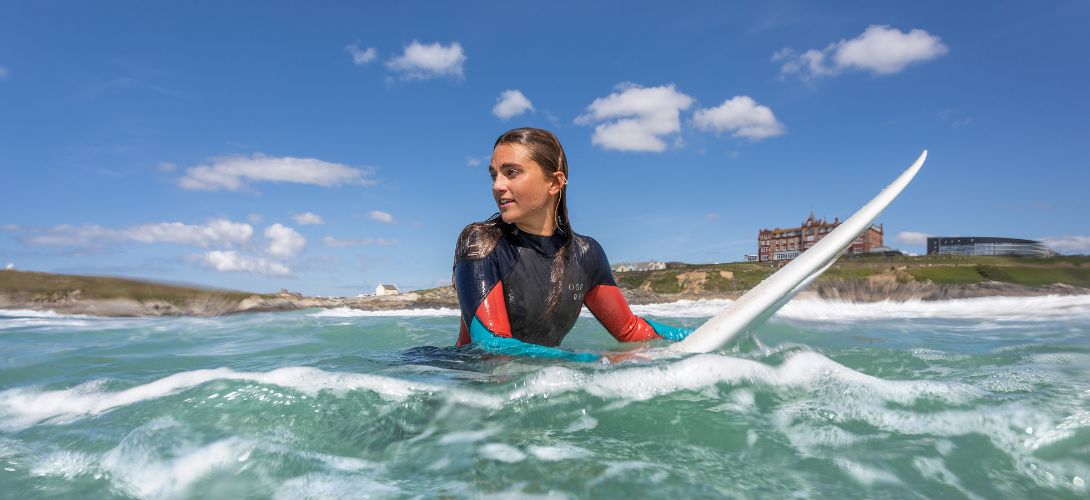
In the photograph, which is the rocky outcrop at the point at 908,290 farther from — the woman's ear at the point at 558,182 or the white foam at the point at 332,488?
the white foam at the point at 332,488

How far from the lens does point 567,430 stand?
2.47m

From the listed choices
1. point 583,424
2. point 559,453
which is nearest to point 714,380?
point 583,424

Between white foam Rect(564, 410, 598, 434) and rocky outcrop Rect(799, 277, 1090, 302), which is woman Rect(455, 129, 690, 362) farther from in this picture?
rocky outcrop Rect(799, 277, 1090, 302)

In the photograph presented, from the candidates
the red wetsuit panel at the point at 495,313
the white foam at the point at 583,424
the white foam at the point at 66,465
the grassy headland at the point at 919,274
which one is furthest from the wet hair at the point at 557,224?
the grassy headland at the point at 919,274

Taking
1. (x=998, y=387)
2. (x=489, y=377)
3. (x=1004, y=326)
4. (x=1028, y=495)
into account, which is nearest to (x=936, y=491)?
(x=1028, y=495)

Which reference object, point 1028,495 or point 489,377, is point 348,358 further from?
point 1028,495

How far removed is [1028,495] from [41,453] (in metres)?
3.71

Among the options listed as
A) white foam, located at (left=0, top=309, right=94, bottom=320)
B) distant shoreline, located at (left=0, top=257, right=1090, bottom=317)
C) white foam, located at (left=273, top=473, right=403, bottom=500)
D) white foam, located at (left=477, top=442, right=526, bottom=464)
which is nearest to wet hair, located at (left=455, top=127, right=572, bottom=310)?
white foam, located at (left=477, top=442, right=526, bottom=464)

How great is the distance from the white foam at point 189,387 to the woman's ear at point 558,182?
161 centimetres

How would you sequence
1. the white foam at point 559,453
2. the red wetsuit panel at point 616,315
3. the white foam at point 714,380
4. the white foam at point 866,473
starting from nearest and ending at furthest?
the white foam at point 866,473, the white foam at point 559,453, the white foam at point 714,380, the red wetsuit panel at point 616,315

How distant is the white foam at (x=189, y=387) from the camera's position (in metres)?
2.94

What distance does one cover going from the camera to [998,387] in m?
3.01

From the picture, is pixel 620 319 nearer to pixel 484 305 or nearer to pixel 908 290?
pixel 484 305

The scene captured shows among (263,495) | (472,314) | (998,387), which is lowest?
(263,495)
